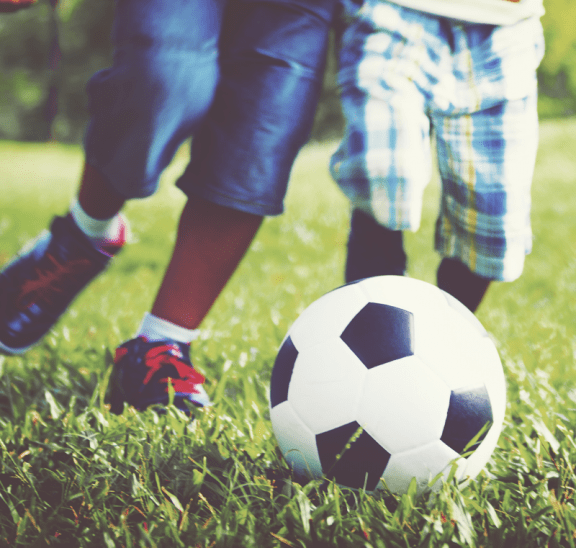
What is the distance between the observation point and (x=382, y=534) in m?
1.11

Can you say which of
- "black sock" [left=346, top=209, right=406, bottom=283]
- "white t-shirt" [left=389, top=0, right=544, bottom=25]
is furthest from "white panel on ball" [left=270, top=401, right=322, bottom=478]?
"white t-shirt" [left=389, top=0, right=544, bottom=25]

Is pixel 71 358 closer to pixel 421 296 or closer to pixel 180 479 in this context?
pixel 180 479

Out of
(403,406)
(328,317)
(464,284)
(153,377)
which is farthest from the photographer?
(464,284)

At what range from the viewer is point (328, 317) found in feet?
4.33

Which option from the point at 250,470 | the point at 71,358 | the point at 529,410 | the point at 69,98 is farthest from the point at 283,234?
the point at 69,98

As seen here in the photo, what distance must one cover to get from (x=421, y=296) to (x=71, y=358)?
133 cm

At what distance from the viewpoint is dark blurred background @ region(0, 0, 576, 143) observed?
19547 mm

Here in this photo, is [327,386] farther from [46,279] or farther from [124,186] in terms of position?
[46,279]

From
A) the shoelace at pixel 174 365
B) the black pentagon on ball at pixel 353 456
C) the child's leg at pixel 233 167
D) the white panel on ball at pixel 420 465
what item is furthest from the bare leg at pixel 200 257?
the white panel on ball at pixel 420 465

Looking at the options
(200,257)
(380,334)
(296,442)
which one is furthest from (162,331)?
(380,334)

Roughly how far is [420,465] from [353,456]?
0.14m

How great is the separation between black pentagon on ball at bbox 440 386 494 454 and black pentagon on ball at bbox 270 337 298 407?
363 millimetres

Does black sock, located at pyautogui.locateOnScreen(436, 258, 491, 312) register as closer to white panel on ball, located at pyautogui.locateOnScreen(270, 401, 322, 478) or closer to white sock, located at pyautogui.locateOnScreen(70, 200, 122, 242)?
white panel on ball, located at pyautogui.locateOnScreen(270, 401, 322, 478)

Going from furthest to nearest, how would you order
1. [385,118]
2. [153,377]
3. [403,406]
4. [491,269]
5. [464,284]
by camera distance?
1. [464,284]
2. [491,269]
3. [153,377]
4. [385,118]
5. [403,406]
